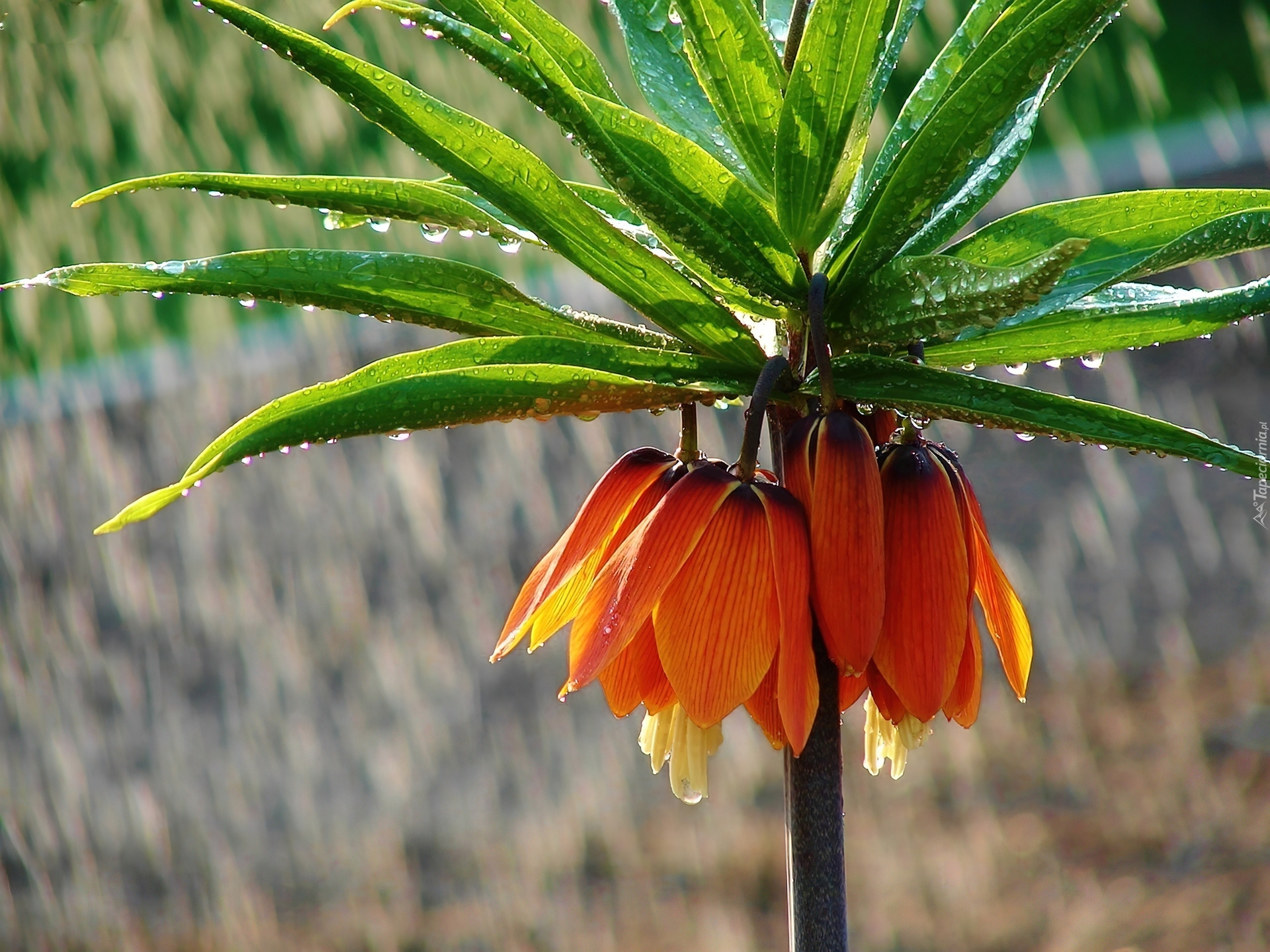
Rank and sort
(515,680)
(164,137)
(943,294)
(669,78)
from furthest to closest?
(164,137)
(515,680)
(669,78)
(943,294)

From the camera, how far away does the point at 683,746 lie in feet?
1.37

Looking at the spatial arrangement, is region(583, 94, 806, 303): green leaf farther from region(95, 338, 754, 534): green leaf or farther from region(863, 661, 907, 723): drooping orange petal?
region(863, 661, 907, 723): drooping orange petal

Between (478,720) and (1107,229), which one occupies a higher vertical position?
(1107,229)

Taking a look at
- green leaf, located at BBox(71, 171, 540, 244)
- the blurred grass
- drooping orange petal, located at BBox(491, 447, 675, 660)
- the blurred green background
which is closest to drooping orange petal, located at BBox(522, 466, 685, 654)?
drooping orange petal, located at BBox(491, 447, 675, 660)

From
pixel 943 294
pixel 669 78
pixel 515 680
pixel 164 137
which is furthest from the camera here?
pixel 164 137

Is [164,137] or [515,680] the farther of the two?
[164,137]

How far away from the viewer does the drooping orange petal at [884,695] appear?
379 millimetres

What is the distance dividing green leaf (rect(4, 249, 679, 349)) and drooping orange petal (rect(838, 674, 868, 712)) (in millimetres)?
133

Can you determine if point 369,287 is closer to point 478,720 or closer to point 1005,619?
point 1005,619

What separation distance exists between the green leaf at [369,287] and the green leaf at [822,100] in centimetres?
7

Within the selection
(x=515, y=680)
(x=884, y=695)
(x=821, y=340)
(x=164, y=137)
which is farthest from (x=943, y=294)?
(x=164, y=137)

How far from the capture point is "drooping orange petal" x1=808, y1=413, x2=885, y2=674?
0.35 metres

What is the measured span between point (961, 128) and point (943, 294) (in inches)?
2.2

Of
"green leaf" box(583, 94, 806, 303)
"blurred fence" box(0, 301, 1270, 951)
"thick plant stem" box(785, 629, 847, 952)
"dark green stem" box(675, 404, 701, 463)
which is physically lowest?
"blurred fence" box(0, 301, 1270, 951)
